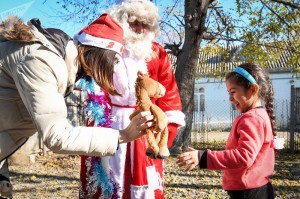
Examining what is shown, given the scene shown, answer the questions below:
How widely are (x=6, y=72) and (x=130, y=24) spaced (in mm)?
1623

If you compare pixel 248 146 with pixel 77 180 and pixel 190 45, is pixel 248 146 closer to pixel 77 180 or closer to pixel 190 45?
pixel 77 180

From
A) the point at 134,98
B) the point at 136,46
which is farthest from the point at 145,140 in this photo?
the point at 136,46

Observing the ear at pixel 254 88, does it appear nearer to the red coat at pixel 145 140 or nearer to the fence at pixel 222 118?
the red coat at pixel 145 140

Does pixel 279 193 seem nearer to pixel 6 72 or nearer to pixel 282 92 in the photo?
pixel 6 72

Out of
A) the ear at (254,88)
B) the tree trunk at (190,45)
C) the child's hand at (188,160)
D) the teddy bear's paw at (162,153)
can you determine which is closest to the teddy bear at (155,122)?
the teddy bear's paw at (162,153)

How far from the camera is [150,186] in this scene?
2.85 metres

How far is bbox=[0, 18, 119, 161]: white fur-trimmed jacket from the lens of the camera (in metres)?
1.50

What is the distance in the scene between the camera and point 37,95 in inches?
58.5

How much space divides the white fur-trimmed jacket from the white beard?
128 cm

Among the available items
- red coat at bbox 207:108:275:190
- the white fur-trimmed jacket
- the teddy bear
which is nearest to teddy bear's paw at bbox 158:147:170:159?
the teddy bear

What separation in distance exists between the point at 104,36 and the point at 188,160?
0.90 metres

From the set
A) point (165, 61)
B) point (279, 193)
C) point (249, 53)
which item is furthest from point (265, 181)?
point (249, 53)

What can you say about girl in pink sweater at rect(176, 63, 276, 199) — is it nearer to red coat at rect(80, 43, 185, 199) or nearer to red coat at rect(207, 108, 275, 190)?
red coat at rect(207, 108, 275, 190)

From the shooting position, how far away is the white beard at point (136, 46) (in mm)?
3027
